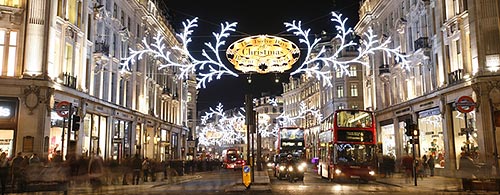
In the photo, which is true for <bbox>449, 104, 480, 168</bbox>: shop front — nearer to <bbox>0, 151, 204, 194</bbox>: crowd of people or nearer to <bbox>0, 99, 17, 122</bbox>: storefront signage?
<bbox>0, 151, 204, 194</bbox>: crowd of people

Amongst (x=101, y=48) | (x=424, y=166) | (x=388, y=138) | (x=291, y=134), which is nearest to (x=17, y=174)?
(x=101, y=48)

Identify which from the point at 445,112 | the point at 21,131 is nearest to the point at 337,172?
the point at 445,112

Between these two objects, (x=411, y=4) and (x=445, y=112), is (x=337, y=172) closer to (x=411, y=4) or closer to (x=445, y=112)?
(x=445, y=112)

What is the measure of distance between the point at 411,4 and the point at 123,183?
84.9 ft

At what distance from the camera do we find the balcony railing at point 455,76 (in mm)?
28047

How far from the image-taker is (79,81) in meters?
29.8

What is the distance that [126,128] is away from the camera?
39.6 meters

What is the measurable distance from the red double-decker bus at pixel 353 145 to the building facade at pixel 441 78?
4805 millimetres

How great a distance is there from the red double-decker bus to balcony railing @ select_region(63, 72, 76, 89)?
1572 centimetres

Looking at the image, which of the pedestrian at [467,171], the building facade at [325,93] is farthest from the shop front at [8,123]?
the building facade at [325,93]

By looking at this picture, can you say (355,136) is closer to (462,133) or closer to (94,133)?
(462,133)

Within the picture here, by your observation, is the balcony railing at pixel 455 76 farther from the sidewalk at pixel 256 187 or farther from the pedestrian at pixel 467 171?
the sidewalk at pixel 256 187

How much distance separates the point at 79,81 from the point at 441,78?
78.1 feet

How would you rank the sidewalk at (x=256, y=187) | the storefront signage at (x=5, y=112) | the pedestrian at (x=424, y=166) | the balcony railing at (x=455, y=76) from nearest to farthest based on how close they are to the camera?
the sidewalk at (x=256, y=187)
the storefront signage at (x=5, y=112)
the balcony railing at (x=455, y=76)
the pedestrian at (x=424, y=166)
